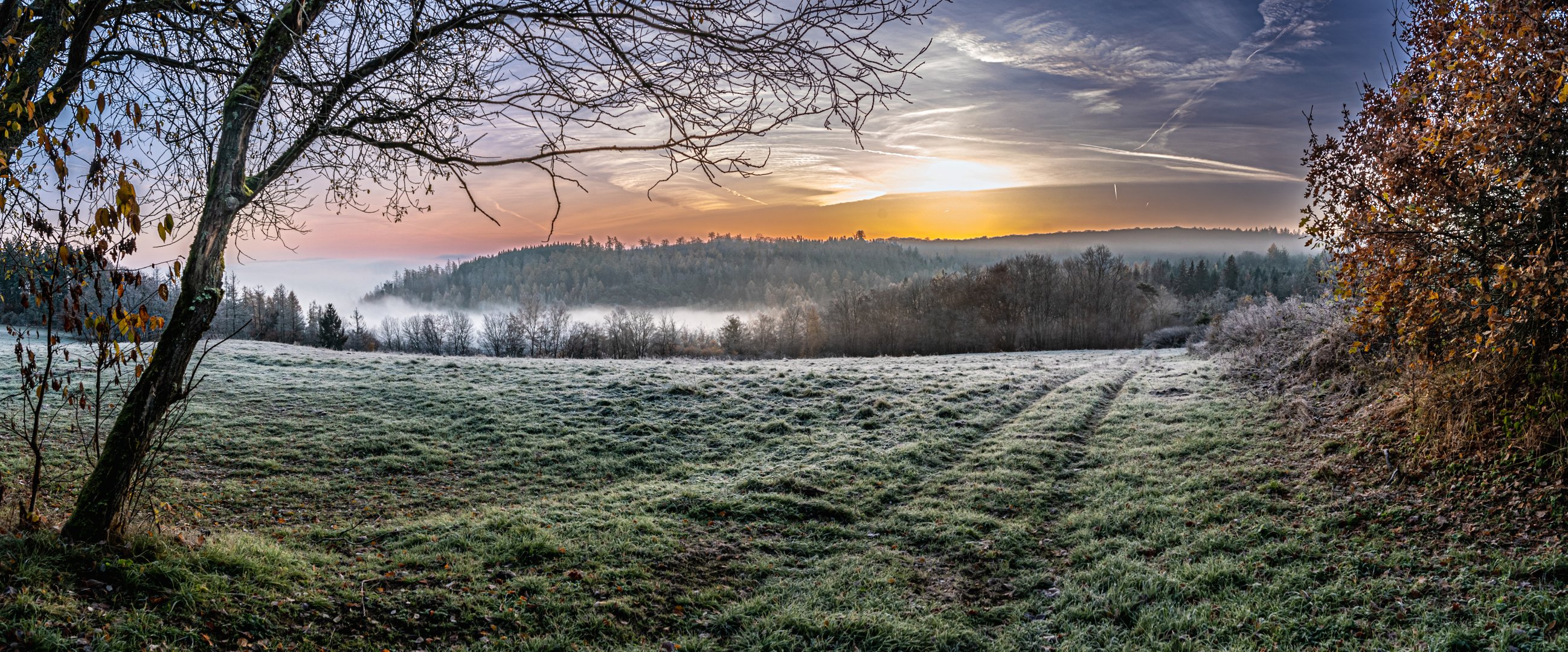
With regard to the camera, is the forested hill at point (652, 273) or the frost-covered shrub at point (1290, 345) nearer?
the frost-covered shrub at point (1290, 345)

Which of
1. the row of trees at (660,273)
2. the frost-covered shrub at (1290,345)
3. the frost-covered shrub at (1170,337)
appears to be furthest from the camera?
the row of trees at (660,273)

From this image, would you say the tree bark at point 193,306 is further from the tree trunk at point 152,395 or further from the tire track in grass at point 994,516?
the tire track in grass at point 994,516

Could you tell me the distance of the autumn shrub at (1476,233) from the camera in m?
7.32

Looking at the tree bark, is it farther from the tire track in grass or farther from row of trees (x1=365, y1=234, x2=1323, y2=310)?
row of trees (x1=365, y1=234, x2=1323, y2=310)

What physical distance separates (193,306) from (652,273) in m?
183

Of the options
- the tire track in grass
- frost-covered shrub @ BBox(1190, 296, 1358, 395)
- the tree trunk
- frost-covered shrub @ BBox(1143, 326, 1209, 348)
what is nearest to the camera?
the tree trunk

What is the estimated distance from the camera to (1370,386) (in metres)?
11.5

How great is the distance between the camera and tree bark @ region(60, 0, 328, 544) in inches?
205

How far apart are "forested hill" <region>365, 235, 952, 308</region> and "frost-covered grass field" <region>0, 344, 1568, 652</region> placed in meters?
147

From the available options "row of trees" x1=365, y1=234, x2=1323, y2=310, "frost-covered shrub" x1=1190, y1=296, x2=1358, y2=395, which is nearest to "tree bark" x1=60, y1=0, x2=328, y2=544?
"frost-covered shrub" x1=1190, y1=296, x2=1358, y2=395

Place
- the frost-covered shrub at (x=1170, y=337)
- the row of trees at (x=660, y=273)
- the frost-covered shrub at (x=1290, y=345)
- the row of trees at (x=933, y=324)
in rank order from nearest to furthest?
the frost-covered shrub at (x=1290, y=345) → the frost-covered shrub at (x=1170, y=337) → the row of trees at (x=933, y=324) → the row of trees at (x=660, y=273)

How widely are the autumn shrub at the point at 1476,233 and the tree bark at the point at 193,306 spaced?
11269 millimetres

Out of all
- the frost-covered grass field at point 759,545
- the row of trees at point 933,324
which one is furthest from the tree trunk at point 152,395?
the row of trees at point 933,324

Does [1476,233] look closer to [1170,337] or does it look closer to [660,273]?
[1170,337]
